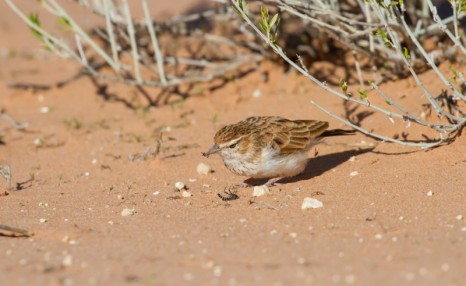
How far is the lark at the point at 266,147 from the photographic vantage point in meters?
6.52

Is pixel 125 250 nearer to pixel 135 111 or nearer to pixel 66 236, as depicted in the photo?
pixel 66 236

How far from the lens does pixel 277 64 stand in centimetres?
1002

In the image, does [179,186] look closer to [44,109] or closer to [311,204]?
[311,204]

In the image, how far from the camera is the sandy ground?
4.41 metres

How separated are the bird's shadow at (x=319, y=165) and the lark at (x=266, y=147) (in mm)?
192

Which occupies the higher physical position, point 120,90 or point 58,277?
point 58,277

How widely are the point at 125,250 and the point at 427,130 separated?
12.4 feet

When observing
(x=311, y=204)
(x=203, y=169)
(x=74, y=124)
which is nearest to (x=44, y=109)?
(x=74, y=124)

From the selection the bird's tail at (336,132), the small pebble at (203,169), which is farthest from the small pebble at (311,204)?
the small pebble at (203,169)

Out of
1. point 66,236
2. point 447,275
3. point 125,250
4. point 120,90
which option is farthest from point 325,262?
point 120,90

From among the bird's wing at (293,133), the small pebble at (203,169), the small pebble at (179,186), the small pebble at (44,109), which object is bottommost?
the small pebble at (44,109)

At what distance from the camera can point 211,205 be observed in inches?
245

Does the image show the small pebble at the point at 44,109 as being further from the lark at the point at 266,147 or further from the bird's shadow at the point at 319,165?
the lark at the point at 266,147

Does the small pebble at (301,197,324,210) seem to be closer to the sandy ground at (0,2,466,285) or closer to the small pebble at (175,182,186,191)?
the sandy ground at (0,2,466,285)
